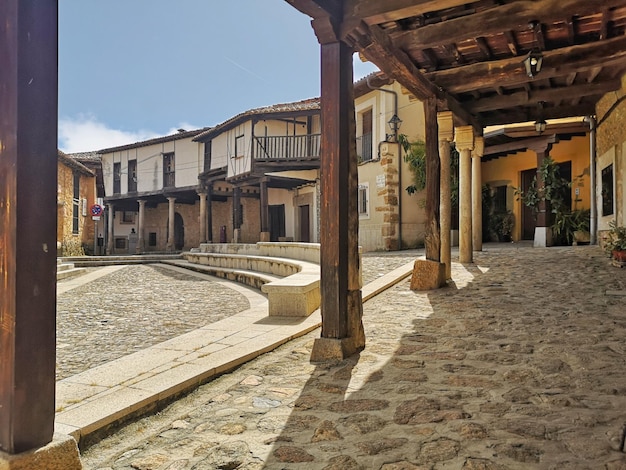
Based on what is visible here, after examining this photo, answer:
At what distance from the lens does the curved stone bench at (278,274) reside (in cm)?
529

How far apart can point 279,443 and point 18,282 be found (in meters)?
1.41

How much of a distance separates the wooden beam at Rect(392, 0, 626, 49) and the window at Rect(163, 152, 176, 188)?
19.3 metres

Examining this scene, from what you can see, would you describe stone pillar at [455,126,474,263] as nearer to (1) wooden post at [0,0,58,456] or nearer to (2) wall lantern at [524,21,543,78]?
(2) wall lantern at [524,21,543,78]

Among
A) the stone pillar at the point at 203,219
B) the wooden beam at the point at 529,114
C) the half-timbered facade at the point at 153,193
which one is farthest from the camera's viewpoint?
the half-timbered facade at the point at 153,193

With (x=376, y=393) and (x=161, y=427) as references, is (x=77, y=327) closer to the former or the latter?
(x=161, y=427)

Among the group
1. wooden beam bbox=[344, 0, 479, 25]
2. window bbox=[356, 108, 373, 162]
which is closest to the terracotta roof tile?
window bbox=[356, 108, 373, 162]

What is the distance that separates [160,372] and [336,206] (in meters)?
1.81

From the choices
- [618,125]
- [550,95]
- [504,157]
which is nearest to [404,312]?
[550,95]

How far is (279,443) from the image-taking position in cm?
233

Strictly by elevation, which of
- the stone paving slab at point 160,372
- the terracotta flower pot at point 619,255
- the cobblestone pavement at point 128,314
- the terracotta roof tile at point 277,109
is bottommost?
the cobblestone pavement at point 128,314

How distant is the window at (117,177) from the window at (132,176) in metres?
0.79

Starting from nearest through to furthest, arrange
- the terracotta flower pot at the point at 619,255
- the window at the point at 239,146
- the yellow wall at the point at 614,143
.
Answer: the terracotta flower pot at the point at 619,255 < the yellow wall at the point at 614,143 < the window at the point at 239,146

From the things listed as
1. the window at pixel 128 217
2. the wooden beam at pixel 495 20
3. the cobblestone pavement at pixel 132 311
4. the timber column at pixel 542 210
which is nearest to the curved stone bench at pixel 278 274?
the cobblestone pavement at pixel 132 311

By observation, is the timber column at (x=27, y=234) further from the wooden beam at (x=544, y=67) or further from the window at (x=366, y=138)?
the window at (x=366, y=138)
